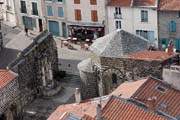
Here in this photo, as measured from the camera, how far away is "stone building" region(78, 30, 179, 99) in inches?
2421

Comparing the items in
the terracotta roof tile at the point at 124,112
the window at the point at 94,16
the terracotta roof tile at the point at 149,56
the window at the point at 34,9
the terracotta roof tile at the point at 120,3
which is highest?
the terracotta roof tile at the point at 120,3

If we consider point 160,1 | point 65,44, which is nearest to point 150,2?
point 160,1

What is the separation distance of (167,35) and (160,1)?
4.46 m

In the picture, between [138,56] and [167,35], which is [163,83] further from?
[167,35]

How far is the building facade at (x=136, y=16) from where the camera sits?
76.9 metres

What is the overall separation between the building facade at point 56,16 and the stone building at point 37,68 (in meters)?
11.9

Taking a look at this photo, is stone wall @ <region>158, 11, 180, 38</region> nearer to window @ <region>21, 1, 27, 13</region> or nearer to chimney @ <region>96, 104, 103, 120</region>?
window @ <region>21, 1, 27, 13</region>

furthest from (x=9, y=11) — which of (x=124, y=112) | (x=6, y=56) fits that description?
(x=124, y=112)

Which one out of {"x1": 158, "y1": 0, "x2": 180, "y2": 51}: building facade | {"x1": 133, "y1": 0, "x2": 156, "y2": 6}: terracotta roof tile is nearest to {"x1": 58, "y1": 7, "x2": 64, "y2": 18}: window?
{"x1": 133, "y1": 0, "x2": 156, "y2": 6}: terracotta roof tile

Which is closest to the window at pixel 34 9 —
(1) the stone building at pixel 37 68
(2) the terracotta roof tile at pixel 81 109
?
(1) the stone building at pixel 37 68

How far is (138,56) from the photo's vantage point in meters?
62.2

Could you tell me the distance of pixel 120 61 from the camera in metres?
62.9

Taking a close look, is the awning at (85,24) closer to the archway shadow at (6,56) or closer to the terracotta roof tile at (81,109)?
the archway shadow at (6,56)

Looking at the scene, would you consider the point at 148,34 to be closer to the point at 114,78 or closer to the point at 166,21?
the point at 166,21
